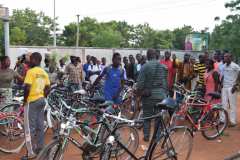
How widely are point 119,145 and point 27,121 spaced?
1803mm

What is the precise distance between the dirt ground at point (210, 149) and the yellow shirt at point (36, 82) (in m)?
1.03

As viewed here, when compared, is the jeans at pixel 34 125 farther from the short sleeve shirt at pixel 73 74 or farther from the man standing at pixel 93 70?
the man standing at pixel 93 70

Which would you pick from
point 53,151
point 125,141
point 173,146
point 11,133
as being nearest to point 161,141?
point 173,146

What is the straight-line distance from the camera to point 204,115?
9594mm

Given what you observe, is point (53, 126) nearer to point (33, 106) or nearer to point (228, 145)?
point (33, 106)

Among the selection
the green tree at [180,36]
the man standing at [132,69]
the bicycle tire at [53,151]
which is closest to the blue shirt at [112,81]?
the bicycle tire at [53,151]

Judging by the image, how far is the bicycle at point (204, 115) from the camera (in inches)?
376

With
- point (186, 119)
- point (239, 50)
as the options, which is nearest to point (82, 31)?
point (239, 50)

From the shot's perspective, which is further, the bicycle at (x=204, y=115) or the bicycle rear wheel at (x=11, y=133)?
the bicycle at (x=204, y=115)

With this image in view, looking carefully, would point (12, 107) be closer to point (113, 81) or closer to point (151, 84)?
point (113, 81)

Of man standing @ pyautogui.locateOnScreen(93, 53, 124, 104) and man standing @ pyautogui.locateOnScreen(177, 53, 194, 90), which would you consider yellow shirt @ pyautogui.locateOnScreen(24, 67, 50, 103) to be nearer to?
man standing @ pyautogui.locateOnScreen(93, 53, 124, 104)

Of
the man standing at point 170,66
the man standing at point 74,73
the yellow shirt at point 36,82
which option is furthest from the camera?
the man standing at point 74,73

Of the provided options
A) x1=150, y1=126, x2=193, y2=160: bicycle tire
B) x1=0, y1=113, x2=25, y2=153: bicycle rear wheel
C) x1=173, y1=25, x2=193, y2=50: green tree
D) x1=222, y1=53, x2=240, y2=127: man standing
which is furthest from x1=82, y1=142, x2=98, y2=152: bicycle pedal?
x1=173, y1=25, x2=193, y2=50: green tree

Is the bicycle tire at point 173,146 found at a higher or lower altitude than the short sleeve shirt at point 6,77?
lower
